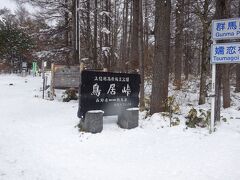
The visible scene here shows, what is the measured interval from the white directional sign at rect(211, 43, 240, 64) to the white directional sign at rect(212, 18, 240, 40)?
0.23m

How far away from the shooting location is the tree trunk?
933 centimetres

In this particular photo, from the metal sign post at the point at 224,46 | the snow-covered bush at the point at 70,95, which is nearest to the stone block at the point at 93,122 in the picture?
the metal sign post at the point at 224,46

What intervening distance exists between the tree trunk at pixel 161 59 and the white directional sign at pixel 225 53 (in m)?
1.73

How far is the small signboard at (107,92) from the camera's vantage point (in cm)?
859

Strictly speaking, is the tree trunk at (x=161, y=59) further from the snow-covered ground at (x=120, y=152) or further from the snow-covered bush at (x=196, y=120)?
the snow-covered bush at (x=196, y=120)

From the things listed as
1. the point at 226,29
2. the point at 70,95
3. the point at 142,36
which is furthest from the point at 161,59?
the point at 70,95

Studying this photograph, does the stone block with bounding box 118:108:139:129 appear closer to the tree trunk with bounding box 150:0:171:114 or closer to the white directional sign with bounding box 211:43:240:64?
the tree trunk with bounding box 150:0:171:114

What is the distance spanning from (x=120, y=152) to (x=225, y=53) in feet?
11.0

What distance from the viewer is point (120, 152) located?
718 cm

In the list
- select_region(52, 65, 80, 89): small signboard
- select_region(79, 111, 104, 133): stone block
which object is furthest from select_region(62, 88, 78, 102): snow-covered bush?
select_region(79, 111, 104, 133): stone block

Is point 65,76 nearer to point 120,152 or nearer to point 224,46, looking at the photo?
point 120,152

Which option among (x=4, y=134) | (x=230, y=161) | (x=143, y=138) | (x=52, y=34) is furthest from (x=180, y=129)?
(x=52, y=34)

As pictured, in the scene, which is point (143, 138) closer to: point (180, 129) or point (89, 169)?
point (180, 129)

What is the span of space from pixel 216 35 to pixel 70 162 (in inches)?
178
